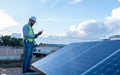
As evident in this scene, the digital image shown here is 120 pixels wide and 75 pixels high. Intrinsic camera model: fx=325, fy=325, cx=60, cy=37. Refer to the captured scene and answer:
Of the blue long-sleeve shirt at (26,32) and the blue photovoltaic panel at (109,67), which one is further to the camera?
the blue long-sleeve shirt at (26,32)

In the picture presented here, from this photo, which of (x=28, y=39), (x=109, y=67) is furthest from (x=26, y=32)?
(x=109, y=67)

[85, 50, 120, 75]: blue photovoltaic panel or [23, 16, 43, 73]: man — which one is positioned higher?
[23, 16, 43, 73]: man

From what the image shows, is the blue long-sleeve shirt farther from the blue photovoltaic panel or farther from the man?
the blue photovoltaic panel

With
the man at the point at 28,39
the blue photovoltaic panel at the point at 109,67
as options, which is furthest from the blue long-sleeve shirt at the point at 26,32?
the blue photovoltaic panel at the point at 109,67

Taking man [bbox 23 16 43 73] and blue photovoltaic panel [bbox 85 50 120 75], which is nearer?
blue photovoltaic panel [bbox 85 50 120 75]

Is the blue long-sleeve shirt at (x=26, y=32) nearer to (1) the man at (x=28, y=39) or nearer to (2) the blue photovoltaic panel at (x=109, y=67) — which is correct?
(1) the man at (x=28, y=39)

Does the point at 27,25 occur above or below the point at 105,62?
above

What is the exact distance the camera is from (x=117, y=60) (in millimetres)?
6363

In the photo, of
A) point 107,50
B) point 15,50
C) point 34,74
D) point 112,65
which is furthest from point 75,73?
point 15,50

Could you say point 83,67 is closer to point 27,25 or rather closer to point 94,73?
A: point 94,73

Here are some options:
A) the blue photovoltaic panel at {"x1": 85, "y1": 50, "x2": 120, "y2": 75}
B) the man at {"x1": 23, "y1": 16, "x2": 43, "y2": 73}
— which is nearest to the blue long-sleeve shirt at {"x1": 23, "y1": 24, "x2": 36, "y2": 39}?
the man at {"x1": 23, "y1": 16, "x2": 43, "y2": 73}

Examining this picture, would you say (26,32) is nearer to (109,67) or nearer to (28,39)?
(28,39)

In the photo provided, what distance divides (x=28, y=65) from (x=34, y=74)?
0.32m

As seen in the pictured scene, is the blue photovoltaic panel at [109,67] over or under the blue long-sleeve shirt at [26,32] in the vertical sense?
under
